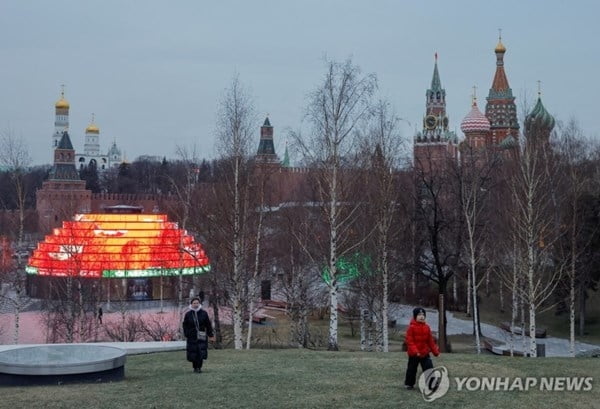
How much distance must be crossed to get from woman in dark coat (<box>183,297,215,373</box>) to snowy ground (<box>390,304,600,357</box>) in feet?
56.8

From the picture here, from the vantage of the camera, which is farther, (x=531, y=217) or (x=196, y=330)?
(x=531, y=217)

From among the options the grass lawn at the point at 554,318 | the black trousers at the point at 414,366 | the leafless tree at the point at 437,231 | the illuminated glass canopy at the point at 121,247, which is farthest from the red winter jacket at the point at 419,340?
the illuminated glass canopy at the point at 121,247

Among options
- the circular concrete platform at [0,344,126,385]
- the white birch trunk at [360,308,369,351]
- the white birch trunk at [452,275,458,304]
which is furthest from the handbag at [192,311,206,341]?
the white birch trunk at [452,275,458,304]

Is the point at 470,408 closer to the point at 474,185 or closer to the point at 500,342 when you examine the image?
the point at 474,185

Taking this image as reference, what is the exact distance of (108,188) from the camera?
397 ft

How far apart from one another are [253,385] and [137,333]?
16.4 meters

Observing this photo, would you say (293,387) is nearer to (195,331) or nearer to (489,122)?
(195,331)

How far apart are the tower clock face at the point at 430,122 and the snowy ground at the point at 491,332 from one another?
8664cm

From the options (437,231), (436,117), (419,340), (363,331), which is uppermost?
(436,117)

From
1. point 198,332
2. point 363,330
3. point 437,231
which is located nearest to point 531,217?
point 437,231

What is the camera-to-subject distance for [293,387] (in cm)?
1036

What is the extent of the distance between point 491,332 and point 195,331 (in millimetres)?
23684

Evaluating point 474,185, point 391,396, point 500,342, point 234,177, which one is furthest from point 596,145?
point 391,396

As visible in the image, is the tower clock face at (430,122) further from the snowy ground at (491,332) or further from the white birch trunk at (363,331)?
the white birch trunk at (363,331)
